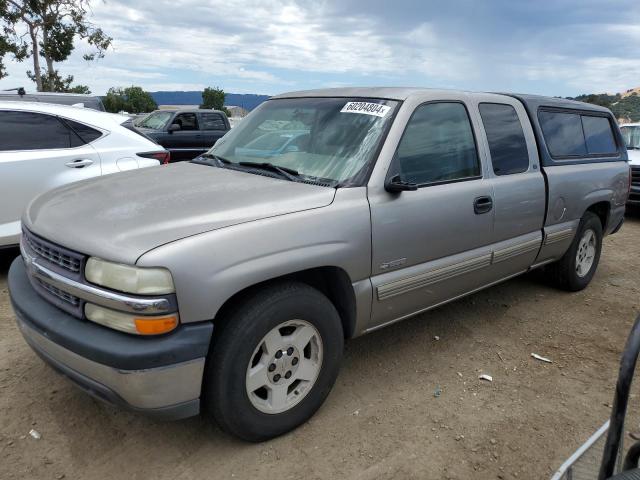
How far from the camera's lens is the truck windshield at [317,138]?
3.02 meters

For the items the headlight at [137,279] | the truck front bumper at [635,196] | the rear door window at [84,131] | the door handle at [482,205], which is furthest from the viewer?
the truck front bumper at [635,196]

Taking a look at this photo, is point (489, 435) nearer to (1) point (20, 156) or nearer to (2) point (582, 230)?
(2) point (582, 230)

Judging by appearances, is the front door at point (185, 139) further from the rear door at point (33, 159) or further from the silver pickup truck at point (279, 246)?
the silver pickup truck at point (279, 246)

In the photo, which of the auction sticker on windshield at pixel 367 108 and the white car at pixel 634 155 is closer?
the auction sticker on windshield at pixel 367 108

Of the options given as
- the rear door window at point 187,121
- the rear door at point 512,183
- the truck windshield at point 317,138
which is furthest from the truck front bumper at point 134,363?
the rear door window at point 187,121

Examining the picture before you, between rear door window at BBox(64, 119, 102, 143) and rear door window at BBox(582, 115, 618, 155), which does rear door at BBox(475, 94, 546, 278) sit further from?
rear door window at BBox(64, 119, 102, 143)

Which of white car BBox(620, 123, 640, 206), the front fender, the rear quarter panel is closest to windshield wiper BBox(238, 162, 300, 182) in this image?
the front fender

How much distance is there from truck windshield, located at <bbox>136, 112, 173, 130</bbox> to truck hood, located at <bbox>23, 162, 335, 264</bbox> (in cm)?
989

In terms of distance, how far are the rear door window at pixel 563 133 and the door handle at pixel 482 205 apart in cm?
115

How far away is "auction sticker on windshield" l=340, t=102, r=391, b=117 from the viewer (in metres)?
3.18

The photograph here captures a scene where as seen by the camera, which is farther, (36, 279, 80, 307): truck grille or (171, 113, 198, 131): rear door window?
(171, 113, 198, 131): rear door window

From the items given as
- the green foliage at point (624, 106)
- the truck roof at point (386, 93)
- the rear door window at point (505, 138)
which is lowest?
the rear door window at point (505, 138)

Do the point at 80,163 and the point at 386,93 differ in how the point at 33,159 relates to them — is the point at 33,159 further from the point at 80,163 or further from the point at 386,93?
the point at 386,93

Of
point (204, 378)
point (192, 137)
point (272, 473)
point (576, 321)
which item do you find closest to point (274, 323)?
point (204, 378)
